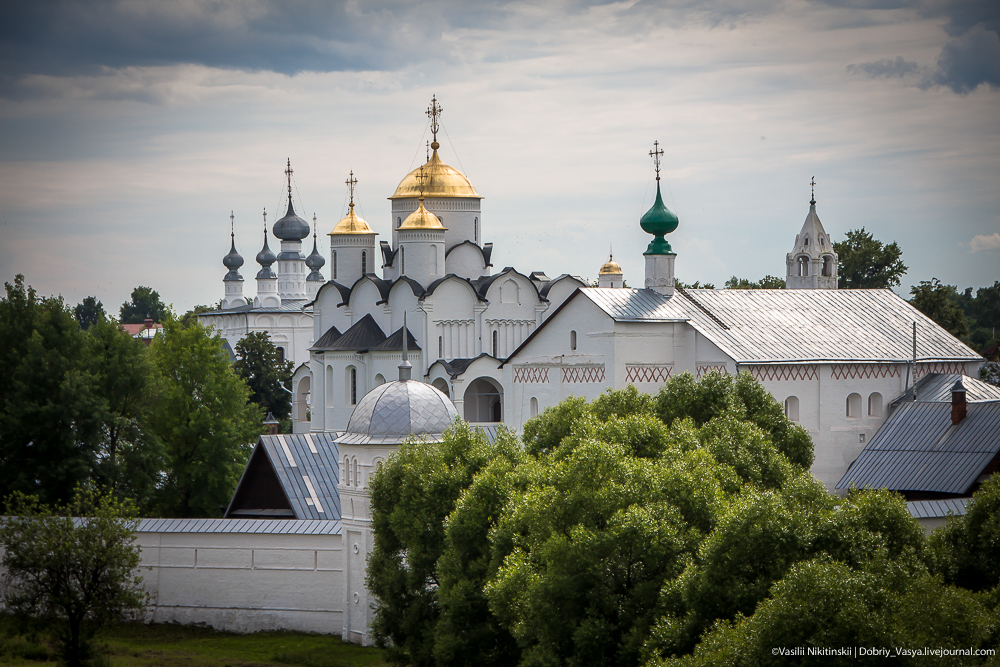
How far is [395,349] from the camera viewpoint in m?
39.1

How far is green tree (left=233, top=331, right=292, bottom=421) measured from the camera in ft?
167

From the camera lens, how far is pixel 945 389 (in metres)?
29.6

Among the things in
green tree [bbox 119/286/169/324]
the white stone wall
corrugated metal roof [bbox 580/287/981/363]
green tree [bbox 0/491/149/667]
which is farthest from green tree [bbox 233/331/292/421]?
green tree [bbox 119/286/169/324]

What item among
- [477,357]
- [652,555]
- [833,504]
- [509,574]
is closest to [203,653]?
[509,574]

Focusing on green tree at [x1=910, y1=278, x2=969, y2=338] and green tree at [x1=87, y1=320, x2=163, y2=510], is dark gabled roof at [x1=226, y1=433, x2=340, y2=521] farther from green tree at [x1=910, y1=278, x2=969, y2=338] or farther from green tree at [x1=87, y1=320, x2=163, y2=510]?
green tree at [x1=910, y1=278, x2=969, y2=338]

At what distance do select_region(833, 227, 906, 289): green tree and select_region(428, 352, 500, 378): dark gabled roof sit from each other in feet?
90.9

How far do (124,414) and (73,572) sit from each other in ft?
31.0

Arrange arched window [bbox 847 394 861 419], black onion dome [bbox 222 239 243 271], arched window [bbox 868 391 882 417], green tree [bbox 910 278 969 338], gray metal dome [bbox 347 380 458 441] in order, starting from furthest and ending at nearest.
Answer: black onion dome [bbox 222 239 243 271] → green tree [bbox 910 278 969 338] → arched window [bbox 868 391 882 417] → arched window [bbox 847 394 861 419] → gray metal dome [bbox 347 380 458 441]

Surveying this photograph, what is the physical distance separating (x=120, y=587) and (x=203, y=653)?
1807mm

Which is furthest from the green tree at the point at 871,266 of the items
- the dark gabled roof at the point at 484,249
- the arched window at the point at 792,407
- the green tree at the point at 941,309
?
the arched window at the point at 792,407

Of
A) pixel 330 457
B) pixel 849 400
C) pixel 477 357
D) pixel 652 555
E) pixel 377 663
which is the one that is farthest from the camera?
pixel 477 357

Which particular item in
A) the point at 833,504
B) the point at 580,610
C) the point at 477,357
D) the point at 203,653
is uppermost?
the point at 477,357

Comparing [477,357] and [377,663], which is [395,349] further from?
[377,663]

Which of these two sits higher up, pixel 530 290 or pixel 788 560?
pixel 530 290
